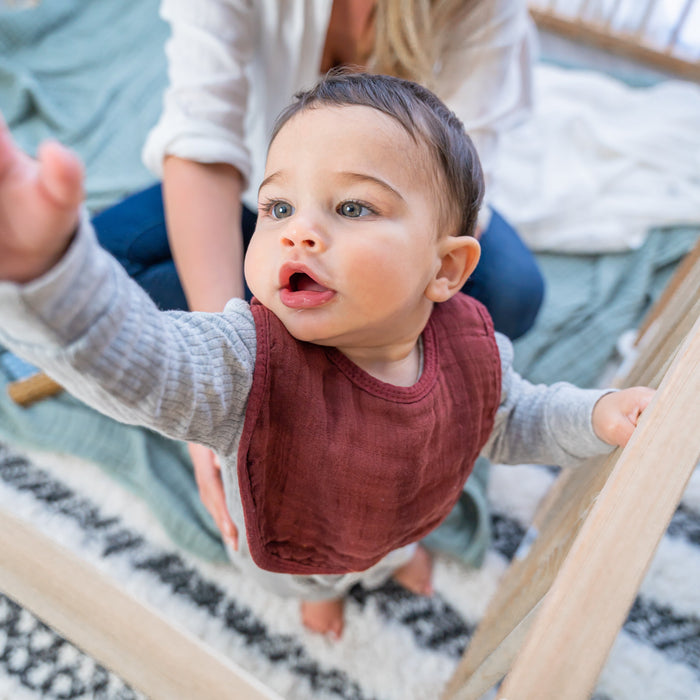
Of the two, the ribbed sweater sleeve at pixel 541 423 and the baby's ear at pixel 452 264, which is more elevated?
the baby's ear at pixel 452 264

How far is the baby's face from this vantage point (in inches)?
15.6

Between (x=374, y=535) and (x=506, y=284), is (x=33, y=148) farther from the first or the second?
(x=374, y=535)

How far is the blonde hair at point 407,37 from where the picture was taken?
0.66m

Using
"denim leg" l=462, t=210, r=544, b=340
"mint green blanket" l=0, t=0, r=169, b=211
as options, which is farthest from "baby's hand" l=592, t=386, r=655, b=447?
"mint green blanket" l=0, t=0, r=169, b=211

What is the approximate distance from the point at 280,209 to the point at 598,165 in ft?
4.14

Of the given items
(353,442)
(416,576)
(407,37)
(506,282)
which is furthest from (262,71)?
(416,576)

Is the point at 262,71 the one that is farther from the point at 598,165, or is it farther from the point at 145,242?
the point at 598,165

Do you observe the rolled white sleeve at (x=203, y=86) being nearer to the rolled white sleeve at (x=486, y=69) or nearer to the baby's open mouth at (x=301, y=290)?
the rolled white sleeve at (x=486, y=69)

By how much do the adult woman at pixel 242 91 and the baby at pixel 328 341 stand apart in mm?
222

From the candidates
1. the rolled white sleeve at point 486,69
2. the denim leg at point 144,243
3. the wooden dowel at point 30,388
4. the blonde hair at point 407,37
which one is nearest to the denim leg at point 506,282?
the rolled white sleeve at point 486,69

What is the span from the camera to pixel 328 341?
17.8 inches

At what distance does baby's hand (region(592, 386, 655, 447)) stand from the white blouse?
46 cm

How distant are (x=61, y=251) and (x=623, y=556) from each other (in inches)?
12.6

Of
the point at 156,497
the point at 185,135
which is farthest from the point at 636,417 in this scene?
the point at 156,497
